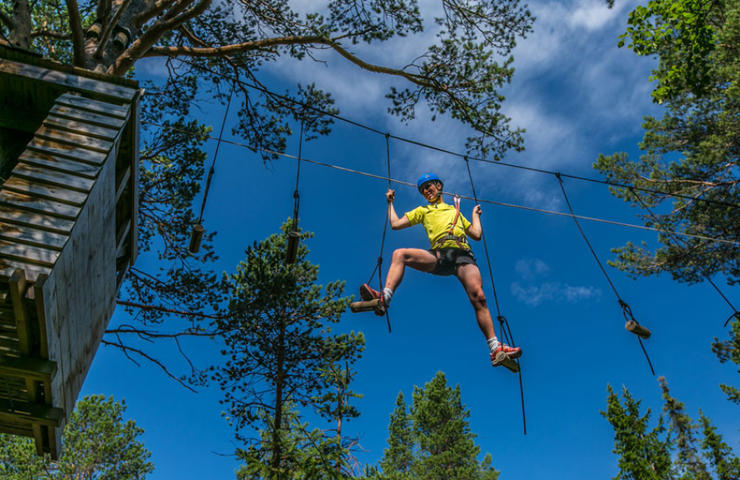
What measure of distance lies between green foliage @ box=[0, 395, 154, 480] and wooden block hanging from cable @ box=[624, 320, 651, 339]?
66.2 feet

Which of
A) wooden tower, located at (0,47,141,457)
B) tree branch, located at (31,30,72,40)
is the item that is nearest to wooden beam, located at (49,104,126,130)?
wooden tower, located at (0,47,141,457)

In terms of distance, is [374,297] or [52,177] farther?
[374,297]

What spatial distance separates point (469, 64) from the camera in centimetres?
937

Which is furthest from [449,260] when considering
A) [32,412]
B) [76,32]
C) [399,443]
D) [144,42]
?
[399,443]

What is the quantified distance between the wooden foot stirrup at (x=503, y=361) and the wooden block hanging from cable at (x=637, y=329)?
5.14ft

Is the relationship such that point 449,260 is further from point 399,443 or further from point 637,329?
point 399,443

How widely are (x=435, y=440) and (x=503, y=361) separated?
22917 millimetres

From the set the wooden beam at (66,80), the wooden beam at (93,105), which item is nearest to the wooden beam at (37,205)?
the wooden beam at (93,105)

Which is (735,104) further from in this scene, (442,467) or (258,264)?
(442,467)

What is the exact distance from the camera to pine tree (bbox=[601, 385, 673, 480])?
2173 cm

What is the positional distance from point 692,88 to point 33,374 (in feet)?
39.8

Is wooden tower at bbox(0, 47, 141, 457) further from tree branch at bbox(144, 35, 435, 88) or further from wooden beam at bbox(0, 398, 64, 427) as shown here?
tree branch at bbox(144, 35, 435, 88)

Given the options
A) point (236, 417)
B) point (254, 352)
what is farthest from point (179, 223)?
point (236, 417)

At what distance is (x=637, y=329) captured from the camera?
602cm
